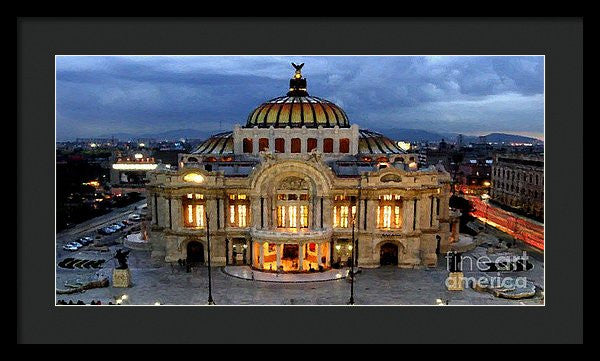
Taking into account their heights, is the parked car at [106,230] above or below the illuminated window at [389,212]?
below

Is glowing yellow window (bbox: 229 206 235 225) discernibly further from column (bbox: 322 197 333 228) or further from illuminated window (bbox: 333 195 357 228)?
illuminated window (bbox: 333 195 357 228)

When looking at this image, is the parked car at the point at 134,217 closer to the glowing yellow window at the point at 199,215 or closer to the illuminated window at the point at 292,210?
the glowing yellow window at the point at 199,215

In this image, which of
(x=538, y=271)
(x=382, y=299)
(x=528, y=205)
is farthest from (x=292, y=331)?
(x=528, y=205)

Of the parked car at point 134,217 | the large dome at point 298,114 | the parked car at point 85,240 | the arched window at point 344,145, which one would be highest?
the large dome at point 298,114

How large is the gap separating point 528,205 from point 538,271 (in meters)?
19.6

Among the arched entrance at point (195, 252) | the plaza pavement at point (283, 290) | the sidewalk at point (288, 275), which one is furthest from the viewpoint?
the arched entrance at point (195, 252)

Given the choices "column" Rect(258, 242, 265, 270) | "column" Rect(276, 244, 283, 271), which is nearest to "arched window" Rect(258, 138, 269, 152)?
"column" Rect(258, 242, 265, 270)

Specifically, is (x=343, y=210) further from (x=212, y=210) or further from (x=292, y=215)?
(x=212, y=210)

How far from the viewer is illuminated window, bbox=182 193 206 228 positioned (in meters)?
41.7

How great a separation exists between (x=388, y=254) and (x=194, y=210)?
565 inches

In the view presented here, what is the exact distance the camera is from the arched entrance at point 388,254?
4147cm

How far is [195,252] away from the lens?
4241 cm

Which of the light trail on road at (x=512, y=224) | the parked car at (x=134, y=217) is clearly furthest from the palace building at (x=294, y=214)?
the parked car at (x=134, y=217)
